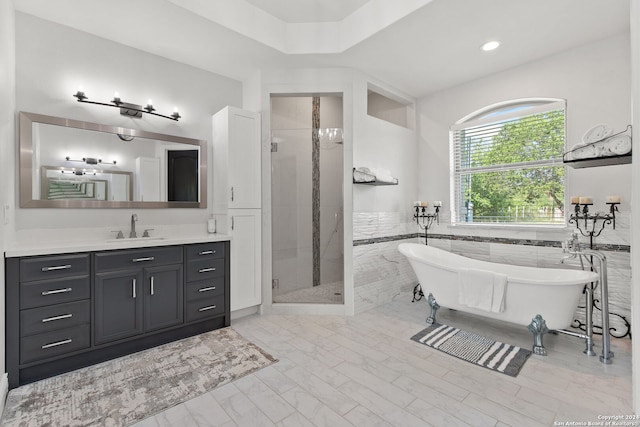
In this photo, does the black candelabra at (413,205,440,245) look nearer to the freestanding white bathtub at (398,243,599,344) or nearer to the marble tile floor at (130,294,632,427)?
the freestanding white bathtub at (398,243,599,344)

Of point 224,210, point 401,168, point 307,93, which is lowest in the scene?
point 224,210

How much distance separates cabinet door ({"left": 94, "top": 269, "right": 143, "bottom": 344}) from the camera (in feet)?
7.44

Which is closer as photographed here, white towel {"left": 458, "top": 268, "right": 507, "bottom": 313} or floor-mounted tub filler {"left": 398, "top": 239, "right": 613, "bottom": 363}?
floor-mounted tub filler {"left": 398, "top": 239, "right": 613, "bottom": 363}

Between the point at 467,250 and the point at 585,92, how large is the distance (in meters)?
1.92

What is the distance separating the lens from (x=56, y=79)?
2.49 m

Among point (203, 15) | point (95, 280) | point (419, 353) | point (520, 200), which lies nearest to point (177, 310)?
point (95, 280)

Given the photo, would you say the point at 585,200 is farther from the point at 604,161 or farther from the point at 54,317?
the point at 54,317

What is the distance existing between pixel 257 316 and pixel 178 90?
2.53 metres

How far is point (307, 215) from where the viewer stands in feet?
12.0

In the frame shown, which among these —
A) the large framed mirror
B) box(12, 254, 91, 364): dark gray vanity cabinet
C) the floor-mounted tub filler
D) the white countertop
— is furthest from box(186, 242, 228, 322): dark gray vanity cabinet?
the floor-mounted tub filler

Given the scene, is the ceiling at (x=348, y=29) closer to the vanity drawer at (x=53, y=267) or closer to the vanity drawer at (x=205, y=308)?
the vanity drawer at (x=53, y=267)

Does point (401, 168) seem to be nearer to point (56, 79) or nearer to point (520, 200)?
point (520, 200)

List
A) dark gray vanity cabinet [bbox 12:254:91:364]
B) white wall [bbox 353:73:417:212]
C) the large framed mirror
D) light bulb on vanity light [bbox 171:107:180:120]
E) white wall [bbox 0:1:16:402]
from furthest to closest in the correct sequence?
white wall [bbox 353:73:417:212], light bulb on vanity light [bbox 171:107:180:120], the large framed mirror, dark gray vanity cabinet [bbox 12:254:91:364], white wall [bbox 0:1:16:402]

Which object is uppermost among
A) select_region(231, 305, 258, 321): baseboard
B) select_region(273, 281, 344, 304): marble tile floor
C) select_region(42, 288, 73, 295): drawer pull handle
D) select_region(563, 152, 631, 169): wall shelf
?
select_region(563, 152, 631, 169): wall shelf
